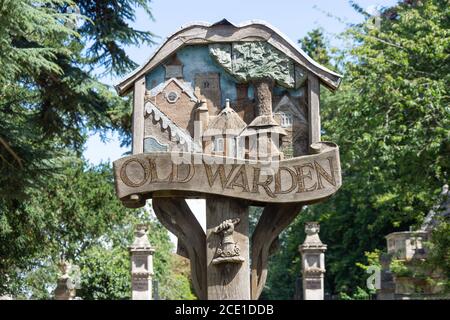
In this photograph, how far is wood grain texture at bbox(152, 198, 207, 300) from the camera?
28.2ft

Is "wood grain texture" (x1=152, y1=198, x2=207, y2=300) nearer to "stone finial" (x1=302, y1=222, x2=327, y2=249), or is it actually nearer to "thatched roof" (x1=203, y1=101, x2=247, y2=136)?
"thatched roof" (x1=203, y1=101, x2=247, y2=136)

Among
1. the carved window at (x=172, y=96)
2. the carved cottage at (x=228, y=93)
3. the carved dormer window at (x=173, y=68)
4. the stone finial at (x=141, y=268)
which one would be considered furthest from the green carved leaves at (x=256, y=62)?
the stone finial at (x=141, y=268)

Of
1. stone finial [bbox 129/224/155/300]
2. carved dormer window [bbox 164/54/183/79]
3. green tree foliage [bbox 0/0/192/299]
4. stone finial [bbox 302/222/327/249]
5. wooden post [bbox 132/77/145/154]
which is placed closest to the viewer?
wooden post [bbox 132/77/145/154]

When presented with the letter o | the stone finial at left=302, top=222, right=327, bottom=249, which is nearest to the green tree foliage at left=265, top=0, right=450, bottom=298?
the stone finial at left=302, top=222, right=327, bottom=249

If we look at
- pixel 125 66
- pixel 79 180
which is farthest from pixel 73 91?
pixel 79 180

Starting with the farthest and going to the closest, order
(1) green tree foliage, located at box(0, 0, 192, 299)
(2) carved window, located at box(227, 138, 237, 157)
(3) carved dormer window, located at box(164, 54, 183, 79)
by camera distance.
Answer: (1) green tree foliage, located at box(0, 0, 192, 299), (3) carved dormer window, located at box(164, 54, 183, 79), (2) carved window, located at box(227, 138, 237, 157)

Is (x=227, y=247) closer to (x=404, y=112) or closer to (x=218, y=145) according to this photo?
(x=218, y=145)

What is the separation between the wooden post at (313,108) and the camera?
845cm

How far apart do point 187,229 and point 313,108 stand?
1.52m

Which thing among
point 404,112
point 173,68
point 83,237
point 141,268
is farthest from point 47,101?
point 83,237

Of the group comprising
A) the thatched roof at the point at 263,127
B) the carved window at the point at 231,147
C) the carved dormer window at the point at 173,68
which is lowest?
the carved window at the point at 231,147

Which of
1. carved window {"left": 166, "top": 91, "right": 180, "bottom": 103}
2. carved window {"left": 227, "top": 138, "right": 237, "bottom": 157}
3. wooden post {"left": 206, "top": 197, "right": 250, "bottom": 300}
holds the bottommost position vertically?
wooden post {"left": 206, "top": 197, "right": 250, "bottom": 300}

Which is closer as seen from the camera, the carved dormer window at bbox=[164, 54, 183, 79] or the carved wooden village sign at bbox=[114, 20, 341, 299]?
the carved wooden village sign at bbox=[114, 20, 341, 299]

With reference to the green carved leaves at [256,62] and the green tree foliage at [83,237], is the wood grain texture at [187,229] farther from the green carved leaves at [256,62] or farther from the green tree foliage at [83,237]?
the green tree foliage at [83,237]
